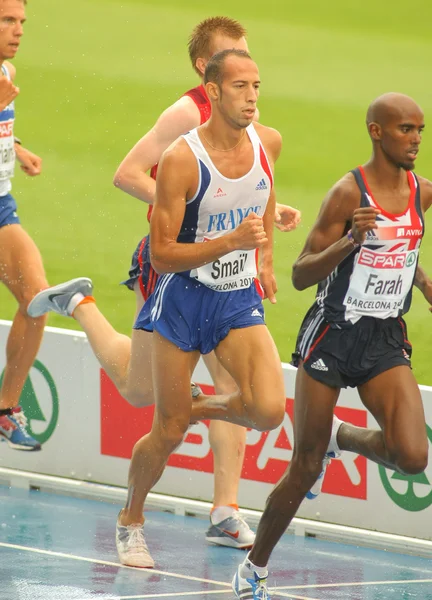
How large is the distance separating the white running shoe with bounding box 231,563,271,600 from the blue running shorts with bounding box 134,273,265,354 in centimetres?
105

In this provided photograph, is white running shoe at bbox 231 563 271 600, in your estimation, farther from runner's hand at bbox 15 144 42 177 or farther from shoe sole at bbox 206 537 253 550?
runner's hand at bbox 15 144 42 177

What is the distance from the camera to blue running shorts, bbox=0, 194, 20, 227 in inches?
328

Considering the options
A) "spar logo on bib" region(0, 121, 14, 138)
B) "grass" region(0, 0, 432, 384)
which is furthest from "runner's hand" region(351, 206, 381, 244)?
"grass" region(0, 0, 432, 384)

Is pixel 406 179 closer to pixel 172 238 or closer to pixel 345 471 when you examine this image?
pixel 172 238

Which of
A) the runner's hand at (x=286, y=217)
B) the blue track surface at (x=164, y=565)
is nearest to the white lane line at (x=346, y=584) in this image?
the blue track surface at (x=164, y=565)

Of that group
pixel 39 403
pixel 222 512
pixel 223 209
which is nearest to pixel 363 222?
pixel 223 209

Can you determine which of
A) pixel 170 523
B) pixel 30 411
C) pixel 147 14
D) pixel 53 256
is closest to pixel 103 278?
pixel 53 256

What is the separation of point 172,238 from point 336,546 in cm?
231

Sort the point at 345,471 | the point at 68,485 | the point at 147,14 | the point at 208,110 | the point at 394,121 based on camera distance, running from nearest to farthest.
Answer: the point at 394,121
the point at 208,110
the point at 345,471
the point at 68,485
the point at 147,14

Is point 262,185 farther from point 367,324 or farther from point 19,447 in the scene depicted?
point 19,447

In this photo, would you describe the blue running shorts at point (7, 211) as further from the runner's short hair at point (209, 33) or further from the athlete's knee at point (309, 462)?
the athlete's knee at point (309, 462)

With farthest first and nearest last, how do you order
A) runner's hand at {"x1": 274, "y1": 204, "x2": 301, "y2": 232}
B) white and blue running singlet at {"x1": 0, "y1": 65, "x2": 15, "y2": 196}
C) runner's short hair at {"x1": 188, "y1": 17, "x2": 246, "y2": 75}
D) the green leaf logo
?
the green leaf logo, white and blue running singlet at {"x1": 0, "y1": 65, "x2": 15, "y2": 196}, runner's hand at {"x1": 274, "y1": 204, "x2": 301, "y2": 232}, runner's short hair at {"x1": 188, "y1": 17, "x2": 246, "y2": 75}

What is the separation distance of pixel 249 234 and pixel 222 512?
2089 mm

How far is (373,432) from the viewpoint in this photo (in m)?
6.32
